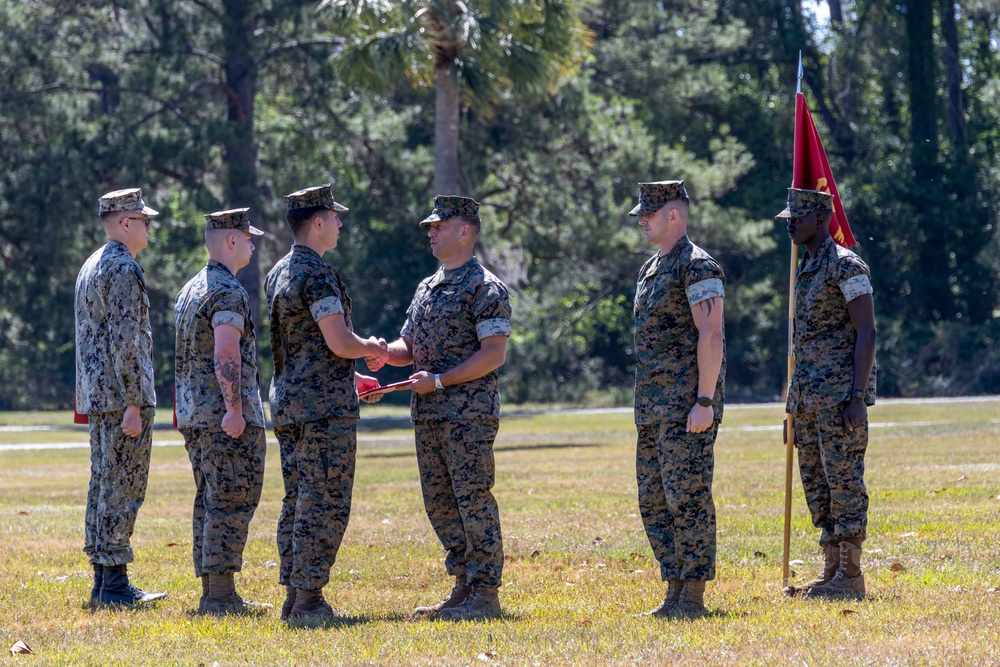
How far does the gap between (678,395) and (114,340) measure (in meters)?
3.12

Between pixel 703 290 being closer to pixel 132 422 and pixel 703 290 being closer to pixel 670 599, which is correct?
pixel 670 599

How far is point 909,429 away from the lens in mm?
20766

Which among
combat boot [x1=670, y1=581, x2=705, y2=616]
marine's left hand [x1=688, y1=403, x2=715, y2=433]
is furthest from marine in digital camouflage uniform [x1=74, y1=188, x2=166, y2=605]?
marine's left hand [x1=688, y1=403, x2=715, y2=433]

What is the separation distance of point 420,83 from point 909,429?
10.1 meters

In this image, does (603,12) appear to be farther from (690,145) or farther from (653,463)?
(653,463)

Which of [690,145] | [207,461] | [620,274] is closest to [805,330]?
[207,461]

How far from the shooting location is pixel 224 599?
24.1 ft

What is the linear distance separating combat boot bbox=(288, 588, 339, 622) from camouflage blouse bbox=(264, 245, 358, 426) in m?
0.87

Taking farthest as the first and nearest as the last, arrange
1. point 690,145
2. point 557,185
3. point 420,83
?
1. point 690,145
2. point 557,185
3. point 420,83

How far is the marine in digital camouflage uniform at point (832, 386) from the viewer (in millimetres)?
7098

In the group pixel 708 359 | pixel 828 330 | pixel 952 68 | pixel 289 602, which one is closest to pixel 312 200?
pixel 289 602

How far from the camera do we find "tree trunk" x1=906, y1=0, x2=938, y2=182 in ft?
127

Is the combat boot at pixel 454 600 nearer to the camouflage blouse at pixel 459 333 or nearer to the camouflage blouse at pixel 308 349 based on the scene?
the camouflage blouse at pixel 459 333

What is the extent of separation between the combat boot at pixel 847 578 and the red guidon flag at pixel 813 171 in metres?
1.84
